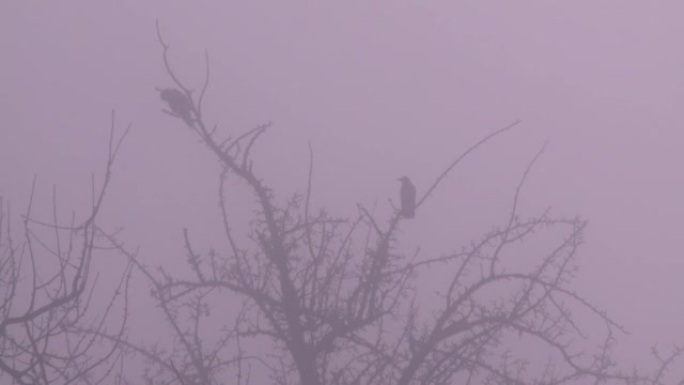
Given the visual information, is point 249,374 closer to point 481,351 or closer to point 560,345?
point 481,351

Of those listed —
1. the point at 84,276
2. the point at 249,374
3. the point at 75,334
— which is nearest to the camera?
the point at 84,276

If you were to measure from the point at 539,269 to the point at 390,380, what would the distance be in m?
0.99

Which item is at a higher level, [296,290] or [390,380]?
[296,290]

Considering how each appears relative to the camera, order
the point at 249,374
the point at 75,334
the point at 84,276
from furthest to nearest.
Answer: the point at 75,334
the point at 249,374
the point at 84,276

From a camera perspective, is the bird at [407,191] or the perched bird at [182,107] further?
the bird at [407,191]

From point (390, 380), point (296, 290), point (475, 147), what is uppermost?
point (475, 147)

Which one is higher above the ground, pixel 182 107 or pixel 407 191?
pixel 407 191

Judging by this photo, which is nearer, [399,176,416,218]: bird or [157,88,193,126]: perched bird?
[157,88,193,126]: perched bird

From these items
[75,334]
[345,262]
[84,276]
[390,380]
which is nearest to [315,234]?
[345,262]

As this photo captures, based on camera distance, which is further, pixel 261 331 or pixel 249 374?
pixel 261 331

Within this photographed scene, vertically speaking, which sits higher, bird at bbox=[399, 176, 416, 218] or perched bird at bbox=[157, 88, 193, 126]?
bird at bbox=[399, 176, 416, 218]

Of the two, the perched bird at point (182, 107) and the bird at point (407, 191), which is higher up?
the bird at point (407, 191)

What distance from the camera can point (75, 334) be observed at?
6.30m

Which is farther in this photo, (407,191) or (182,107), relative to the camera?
(407,191)
